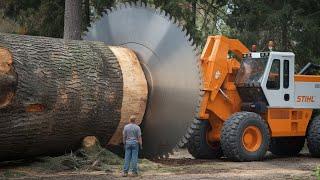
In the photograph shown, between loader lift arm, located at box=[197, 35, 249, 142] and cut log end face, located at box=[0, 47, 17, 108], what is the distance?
4470 mm

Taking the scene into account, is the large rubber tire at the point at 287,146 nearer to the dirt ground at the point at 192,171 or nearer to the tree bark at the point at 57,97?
the dirt ground at the point at 192,171

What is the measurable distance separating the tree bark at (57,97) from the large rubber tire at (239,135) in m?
2.59

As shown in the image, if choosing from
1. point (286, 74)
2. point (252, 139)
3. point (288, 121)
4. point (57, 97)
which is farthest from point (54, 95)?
point (288, 121)

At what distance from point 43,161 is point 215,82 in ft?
13.8

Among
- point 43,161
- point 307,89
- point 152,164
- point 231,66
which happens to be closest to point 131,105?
point 152,164

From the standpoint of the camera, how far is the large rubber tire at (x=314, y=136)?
48.1 feet

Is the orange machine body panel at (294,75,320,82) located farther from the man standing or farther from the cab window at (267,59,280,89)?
the man standing

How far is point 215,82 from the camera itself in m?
13.4

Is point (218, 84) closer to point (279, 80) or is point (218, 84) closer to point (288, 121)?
point (279, 80)

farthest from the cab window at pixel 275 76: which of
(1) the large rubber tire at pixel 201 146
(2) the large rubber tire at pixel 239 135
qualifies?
(1) the large rubber tire at pixel 201 146

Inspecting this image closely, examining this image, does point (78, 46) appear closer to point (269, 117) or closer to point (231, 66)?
point (231, 66)

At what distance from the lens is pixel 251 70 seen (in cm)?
1418

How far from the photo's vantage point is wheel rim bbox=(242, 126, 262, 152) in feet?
44.1

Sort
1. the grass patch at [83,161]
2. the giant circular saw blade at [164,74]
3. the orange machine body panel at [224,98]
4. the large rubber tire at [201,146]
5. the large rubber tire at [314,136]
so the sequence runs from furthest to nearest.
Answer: the large rubber tire at [314,136] → the large rubber tire at [201,146] → the orange machine body panel at [224,98] → the giant circular saw blade at [164,74] → the grass patch at [83,161]
